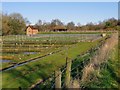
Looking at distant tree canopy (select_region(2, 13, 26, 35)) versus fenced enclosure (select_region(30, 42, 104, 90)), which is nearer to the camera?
fenced enclosure (select_region(30, 42, 104, 90))

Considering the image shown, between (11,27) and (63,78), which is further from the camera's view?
(11,27)

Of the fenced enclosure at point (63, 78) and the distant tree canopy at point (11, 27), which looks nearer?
the fenced enclosure at point (63, 78)

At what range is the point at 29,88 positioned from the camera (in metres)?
13.9

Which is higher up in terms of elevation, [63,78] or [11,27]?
[11,27]

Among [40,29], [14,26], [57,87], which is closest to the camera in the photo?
[57,87]

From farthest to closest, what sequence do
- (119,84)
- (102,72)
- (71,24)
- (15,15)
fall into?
(71,24)
(15,15)
(102,72)
(119,84)

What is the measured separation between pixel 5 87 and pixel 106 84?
5.18 meters

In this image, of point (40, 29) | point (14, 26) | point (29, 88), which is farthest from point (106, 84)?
point (40, 29)

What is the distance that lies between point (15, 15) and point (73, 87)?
347 feet

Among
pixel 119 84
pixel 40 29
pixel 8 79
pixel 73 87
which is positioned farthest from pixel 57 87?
pixel 40 29

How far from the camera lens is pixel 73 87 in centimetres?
779

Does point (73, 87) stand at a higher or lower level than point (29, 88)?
higher

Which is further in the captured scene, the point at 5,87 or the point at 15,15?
the point at 15,15

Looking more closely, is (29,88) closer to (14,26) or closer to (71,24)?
(14,26)
